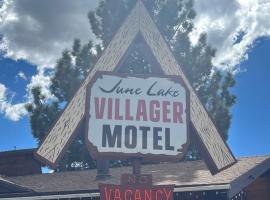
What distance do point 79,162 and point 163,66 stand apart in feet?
63.4

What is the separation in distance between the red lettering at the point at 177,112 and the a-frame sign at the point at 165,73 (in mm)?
225

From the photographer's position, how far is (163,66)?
845 cm

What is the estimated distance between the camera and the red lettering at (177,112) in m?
8.21

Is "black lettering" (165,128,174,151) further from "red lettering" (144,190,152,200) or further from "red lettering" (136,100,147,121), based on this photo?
"red lettering" (144,190,152,200)

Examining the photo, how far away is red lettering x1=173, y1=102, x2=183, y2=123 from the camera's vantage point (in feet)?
26.9

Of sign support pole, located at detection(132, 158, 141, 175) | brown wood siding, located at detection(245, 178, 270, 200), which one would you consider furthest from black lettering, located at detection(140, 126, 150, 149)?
brown wood siding, located at detection(245, 178, 270, 200)

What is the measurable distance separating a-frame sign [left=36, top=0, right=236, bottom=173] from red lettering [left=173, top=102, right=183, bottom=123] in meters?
0.23

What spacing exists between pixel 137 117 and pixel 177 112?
83 centimetres

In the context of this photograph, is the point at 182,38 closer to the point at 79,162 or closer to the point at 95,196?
the point at 79,162

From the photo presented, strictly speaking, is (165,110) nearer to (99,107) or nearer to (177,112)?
(177,112)

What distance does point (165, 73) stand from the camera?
8.44 m

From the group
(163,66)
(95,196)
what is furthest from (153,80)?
(95,196)

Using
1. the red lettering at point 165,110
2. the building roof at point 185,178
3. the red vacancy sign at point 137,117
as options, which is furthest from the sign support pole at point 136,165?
the building roof at point 185,178

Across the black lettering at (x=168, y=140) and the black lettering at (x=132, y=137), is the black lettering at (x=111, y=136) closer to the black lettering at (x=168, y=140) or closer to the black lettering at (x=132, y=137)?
the black lettering at (x=132, y=137)
